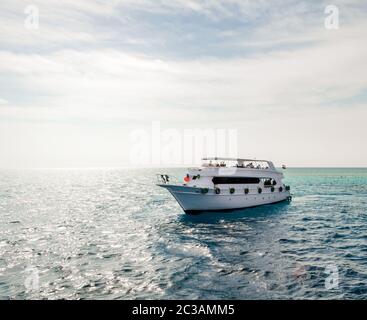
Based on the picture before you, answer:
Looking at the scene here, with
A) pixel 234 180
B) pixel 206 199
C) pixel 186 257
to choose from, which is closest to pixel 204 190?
pixel 206 199

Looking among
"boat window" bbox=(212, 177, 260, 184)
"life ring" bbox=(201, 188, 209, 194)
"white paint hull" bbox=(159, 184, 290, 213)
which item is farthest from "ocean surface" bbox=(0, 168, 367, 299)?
"boat window" bbox=(212, 177, 260, 184)

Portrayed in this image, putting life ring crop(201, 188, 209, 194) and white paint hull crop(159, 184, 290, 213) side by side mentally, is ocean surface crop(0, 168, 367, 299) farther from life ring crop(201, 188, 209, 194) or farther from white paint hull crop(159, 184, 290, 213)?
life ring crop(201, 188, 209, 194)

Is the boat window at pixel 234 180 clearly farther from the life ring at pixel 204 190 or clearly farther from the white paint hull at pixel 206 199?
the life ring at pixel 204 190

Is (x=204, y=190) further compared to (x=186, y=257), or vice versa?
(x=204, y=190)

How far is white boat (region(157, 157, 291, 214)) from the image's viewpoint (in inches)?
1227

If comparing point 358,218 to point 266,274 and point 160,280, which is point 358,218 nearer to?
point 266,274

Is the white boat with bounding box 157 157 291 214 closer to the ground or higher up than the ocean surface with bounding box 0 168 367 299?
higher up

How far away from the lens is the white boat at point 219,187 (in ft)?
102

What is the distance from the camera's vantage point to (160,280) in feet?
48.6

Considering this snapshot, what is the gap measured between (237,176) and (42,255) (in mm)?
21916

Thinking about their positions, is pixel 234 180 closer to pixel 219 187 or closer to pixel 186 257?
pixel 219 187

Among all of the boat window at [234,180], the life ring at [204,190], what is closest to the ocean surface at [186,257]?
the life ring at [204,190]

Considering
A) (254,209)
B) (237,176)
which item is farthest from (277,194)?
(237,176)

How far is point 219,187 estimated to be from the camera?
1262 inches
